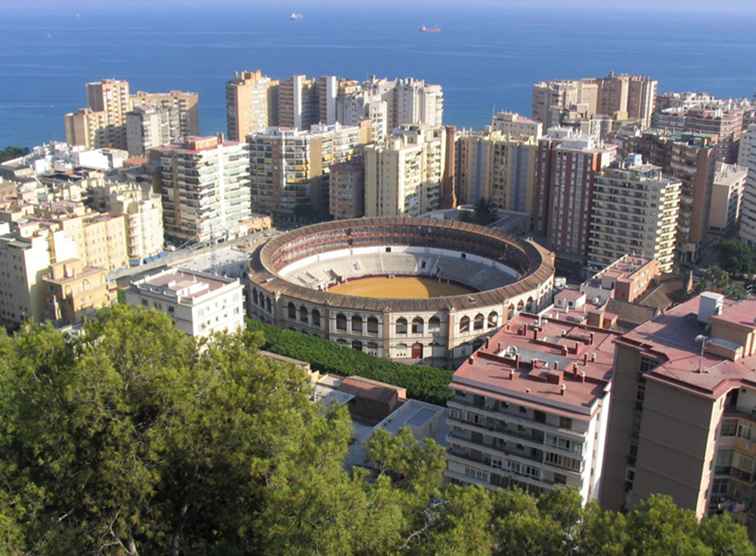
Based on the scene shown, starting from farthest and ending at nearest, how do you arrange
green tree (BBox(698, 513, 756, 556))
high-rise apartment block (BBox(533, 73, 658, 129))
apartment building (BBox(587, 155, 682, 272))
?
high-rise apartment block (BBox(533, 73, 658, 129)) < apartment building (BBox(587, 155, 682, 272)) < green tree (BBox(698, 513, 756, 556))

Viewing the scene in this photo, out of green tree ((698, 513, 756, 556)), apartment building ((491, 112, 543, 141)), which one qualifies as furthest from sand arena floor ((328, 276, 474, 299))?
green tree ((698, 513, 756, 556))

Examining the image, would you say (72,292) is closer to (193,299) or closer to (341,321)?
(193,299)

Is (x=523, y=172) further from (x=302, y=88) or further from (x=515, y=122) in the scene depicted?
(x=302, y=88)

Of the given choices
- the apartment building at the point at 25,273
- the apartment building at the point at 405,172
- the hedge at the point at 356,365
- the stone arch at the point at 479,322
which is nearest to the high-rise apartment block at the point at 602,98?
the apartment building at the point at 405,172

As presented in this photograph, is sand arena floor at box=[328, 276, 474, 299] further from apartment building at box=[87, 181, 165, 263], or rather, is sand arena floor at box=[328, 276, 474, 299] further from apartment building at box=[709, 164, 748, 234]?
apartment building at box=[709, 164, 748, 234]

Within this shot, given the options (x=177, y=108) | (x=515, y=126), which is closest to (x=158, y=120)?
(x=177, y=108)

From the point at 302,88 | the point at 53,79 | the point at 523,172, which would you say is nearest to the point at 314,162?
the point at 523,172
